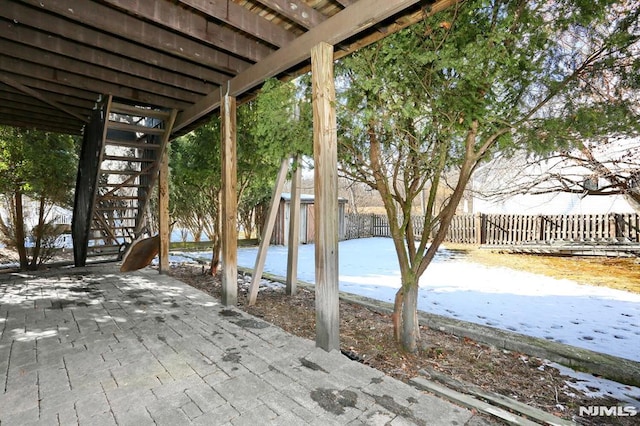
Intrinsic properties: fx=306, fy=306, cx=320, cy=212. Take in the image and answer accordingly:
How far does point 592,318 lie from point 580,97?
281 cm

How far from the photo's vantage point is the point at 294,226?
13.5ft

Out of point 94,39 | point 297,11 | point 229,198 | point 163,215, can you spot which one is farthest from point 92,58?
point 163,215

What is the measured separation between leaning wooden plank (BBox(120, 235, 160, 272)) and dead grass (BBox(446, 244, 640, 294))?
7522 millimetres

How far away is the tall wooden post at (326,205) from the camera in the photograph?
2342mm

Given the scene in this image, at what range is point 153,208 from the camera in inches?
381

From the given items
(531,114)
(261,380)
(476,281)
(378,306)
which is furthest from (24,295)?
(476,281)

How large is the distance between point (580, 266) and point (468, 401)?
7438 mm

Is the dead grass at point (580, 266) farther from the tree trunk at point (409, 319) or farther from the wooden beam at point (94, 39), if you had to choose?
the wooden beam at point (94, 39)

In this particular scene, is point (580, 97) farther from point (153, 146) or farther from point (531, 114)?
point (153, 146)

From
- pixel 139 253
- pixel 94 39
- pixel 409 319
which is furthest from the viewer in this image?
pixel 139 253

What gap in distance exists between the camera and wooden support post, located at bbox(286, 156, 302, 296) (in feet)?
13.0

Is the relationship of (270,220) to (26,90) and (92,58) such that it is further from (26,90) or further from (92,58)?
(26,90)

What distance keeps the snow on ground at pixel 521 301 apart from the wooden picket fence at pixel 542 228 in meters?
4.58

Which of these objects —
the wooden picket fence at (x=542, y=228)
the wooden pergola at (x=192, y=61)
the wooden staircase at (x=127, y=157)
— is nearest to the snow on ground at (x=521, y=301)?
the wooden pergola at (x=192, y=61)
